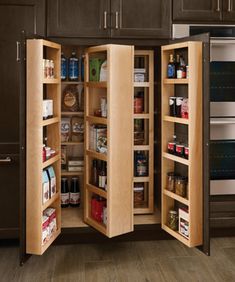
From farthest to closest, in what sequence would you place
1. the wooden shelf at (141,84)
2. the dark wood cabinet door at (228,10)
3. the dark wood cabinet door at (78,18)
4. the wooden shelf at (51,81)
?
1. the wooden shelf at (141,84)
2. the dark wood cabinet door at (228,10)
3. the dark wood cabinet door at (78,18)
4. the wooden shelf at (51,81)

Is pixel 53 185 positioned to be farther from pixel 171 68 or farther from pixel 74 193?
pixel 171 68

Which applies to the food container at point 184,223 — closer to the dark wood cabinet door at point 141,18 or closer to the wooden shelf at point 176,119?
the wooden shelf at point 176,119

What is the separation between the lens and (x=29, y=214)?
2.79 meters

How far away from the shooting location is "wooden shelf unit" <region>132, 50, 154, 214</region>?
3.57 m

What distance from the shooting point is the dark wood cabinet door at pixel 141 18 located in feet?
10.7

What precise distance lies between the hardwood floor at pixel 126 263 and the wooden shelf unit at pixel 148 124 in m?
0.34

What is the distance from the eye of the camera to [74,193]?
3736mm

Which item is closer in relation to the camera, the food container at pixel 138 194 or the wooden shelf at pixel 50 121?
the wooden shelf at pixel 50 121

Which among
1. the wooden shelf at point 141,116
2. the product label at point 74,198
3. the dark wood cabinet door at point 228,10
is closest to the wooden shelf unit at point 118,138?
the wooden shelf at point 141,116

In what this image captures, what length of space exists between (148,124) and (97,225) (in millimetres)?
981

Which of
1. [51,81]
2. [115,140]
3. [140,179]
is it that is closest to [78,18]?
[51,81]

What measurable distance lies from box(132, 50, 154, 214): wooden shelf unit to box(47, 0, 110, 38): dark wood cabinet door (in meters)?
0.46

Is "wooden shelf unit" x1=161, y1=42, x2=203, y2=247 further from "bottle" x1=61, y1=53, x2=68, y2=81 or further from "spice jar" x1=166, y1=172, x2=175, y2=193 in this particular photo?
"bottle" x1=61, y1=53, x2=68, y2=81

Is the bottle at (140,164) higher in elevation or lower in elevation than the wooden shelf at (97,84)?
lower
